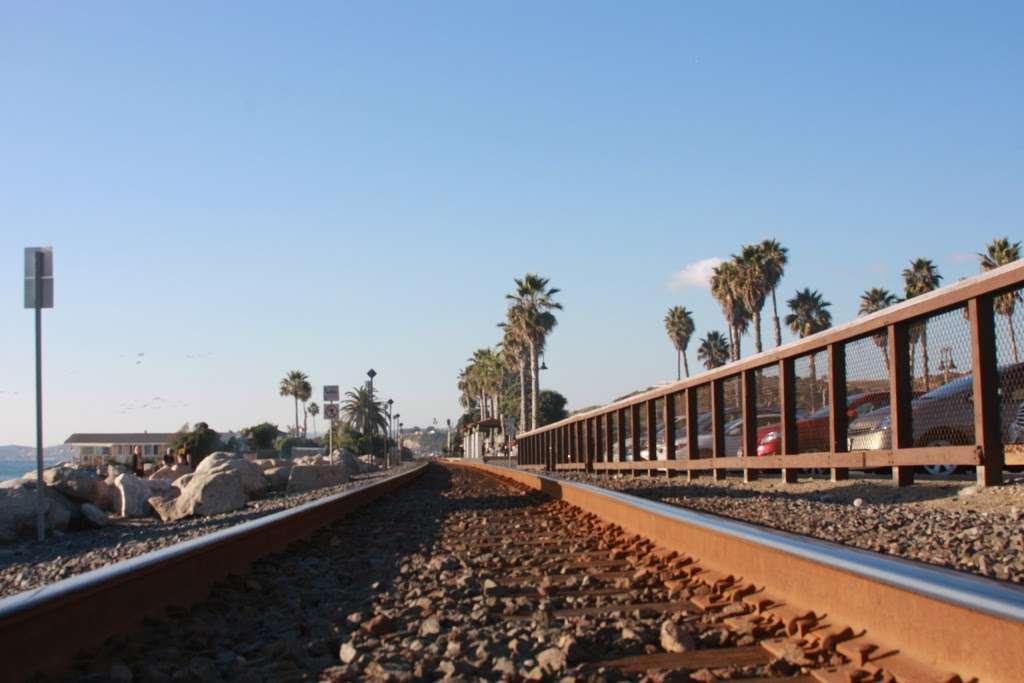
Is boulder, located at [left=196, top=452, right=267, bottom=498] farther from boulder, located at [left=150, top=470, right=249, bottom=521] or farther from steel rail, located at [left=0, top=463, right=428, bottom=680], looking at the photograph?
steel rail, located at [left=0, top=463, right=428, bottom=680]

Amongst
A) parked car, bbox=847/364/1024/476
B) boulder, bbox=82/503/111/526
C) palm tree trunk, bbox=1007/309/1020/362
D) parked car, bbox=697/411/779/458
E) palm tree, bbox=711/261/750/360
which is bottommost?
boulder, bbox=82/503/111/526

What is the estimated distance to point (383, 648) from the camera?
14.8 ft

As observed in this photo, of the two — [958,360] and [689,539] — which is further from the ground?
[958,360]

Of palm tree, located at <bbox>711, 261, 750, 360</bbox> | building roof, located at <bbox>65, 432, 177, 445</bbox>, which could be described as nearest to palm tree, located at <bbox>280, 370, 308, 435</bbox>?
building roof, located at <bbox>65, 432, 177, 445</bbox>

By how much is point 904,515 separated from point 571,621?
560 centimetres

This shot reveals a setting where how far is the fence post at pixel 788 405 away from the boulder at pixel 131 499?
1293 cm

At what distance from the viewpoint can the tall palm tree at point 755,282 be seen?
67625mm

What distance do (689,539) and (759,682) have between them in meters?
2.98

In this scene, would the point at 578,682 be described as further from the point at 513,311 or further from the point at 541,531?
the point at 513,311

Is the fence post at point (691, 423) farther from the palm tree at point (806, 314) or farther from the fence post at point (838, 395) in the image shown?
the palm tree at point (806, 314)

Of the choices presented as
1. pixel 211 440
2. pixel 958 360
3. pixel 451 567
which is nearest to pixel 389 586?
pixel 451 567

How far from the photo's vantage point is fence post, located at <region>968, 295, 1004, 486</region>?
30.8ft

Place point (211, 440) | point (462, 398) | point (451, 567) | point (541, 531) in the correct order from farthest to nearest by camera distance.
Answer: point (462, 398) → point (211, 440) → point (541, 531) → point (451, 567)

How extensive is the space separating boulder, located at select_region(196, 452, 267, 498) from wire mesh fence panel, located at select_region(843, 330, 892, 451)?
12.4m
